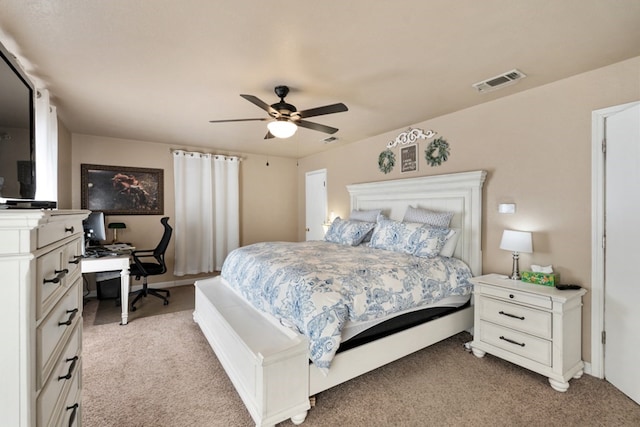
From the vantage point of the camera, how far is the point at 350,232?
3.84m

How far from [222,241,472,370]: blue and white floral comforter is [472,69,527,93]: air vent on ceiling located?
165 centimetres

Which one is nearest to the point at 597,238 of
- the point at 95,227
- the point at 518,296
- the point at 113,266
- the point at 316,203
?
the point at 518,296

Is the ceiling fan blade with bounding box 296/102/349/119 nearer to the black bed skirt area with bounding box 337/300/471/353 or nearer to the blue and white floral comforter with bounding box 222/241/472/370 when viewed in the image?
the blue and white floral comforter with bounding box 222/241/472/370

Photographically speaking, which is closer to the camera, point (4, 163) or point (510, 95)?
point (4, 163)

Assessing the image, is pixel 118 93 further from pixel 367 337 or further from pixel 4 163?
pixel 367 337

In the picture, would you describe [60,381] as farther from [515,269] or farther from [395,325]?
[515,269]

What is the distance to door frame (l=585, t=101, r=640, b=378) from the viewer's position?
228 centimetres

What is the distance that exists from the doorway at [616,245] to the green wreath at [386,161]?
7.08 feet

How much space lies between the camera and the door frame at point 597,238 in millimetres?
2277

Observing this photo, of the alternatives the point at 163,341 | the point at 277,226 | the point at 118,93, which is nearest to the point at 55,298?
the point at 163,341

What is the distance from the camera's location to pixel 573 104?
7.98ft

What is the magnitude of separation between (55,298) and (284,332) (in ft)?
4.40

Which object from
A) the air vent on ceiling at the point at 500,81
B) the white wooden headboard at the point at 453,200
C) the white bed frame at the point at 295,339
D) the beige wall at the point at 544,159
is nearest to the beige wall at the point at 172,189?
the white bed frame at the point at 295,339

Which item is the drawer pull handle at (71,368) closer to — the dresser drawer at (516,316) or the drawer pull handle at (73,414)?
the drawer pull handle at (73,414)
